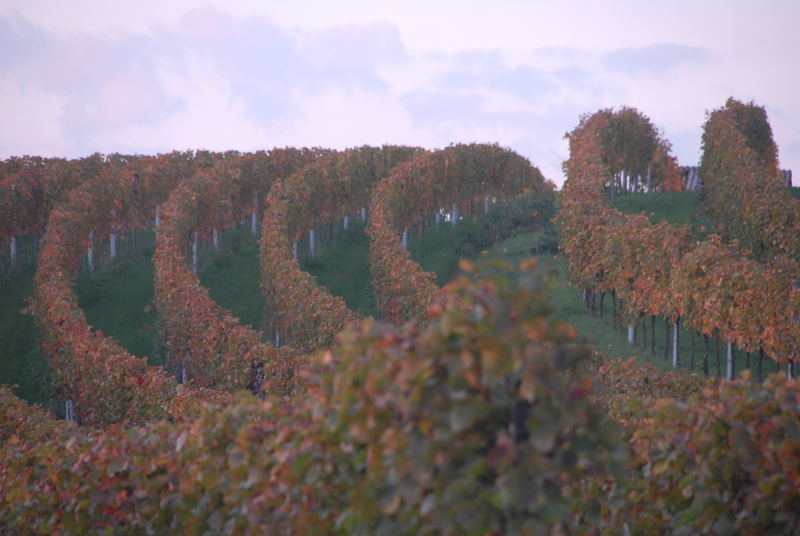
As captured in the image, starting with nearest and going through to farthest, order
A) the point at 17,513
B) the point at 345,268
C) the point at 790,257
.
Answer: the point at 17,513
the point at 790,257
the point at 345,268

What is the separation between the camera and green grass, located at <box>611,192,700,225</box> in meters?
32.3

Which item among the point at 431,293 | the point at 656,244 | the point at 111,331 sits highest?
the point at 656,244

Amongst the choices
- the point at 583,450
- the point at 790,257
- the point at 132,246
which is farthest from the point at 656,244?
the point at 132,246

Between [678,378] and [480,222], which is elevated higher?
[480,222]

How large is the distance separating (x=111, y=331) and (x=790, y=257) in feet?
63.5

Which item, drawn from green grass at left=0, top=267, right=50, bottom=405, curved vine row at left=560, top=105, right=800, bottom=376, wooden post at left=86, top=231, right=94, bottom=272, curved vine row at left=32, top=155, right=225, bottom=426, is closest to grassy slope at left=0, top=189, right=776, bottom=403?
green grass at left=0, top=267, right=50, bottom=405

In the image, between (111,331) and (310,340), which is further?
(111,331)

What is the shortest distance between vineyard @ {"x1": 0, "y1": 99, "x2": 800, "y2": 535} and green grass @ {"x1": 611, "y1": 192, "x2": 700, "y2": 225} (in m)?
0.27

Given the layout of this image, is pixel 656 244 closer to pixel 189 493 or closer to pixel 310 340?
pixel 310 340

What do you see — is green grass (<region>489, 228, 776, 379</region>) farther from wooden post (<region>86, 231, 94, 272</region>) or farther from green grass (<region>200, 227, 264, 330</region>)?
wooden post (<region>86, 231, 94, 272</region>)

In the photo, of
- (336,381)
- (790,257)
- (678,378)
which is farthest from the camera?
(790,257)

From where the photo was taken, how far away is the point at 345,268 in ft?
98.6

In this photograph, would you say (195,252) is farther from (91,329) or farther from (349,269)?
(91,329)

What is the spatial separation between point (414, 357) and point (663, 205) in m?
33.7
